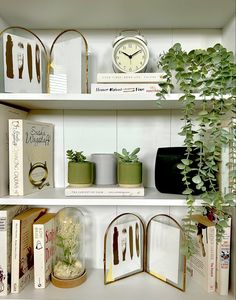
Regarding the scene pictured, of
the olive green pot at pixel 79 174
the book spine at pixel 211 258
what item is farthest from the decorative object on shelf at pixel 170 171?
the olive green pot at pixel 79 174

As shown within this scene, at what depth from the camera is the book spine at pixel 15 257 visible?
861 millimetres

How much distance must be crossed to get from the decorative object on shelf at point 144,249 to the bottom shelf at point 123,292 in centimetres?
3

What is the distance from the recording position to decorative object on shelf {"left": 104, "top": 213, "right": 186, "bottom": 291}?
3.07ft

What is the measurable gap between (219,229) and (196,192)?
0.44 feet

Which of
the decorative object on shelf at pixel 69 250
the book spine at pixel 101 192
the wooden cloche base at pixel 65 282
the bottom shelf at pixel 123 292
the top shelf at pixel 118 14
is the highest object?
the top shelf at pixel 118 14

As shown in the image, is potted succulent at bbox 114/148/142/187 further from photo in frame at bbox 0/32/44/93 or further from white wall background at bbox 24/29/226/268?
photo in frame at bbox 0/32/44/93

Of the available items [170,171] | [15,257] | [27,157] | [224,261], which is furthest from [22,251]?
[224,261]

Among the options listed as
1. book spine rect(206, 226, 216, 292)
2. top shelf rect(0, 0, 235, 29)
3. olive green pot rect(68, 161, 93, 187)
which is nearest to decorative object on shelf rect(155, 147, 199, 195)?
book spine rect(206, 226, 216, 292)

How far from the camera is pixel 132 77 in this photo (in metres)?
0.84

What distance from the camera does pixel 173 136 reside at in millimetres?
1053

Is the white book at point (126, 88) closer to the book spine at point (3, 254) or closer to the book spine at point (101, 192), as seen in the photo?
the book spine at point (101, 192)

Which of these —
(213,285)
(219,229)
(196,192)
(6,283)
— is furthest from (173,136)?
(6,283)

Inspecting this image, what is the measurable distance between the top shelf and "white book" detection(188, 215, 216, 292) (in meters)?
0.72

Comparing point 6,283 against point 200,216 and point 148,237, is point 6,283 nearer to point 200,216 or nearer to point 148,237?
point 148,237
